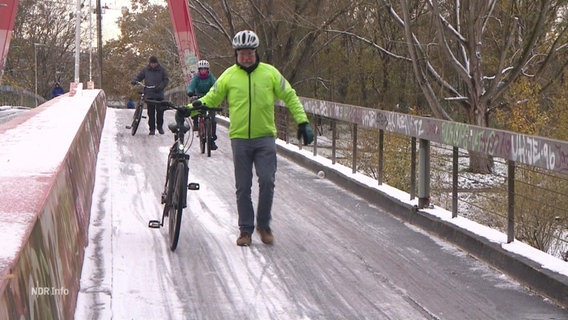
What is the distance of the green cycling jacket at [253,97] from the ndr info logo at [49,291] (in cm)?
327

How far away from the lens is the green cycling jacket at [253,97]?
8602 millimetres

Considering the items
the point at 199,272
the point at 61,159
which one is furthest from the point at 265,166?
the point at 61,159

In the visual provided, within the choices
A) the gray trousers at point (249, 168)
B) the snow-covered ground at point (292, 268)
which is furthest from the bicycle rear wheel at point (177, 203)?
the gray trousers at point (249, 168)

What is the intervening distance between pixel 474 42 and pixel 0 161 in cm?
1974

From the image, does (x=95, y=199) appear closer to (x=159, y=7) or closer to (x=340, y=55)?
(x=340, y=55)

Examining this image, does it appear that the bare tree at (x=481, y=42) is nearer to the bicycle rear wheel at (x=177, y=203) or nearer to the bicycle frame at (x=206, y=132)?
the bicycle frame at (x=206, y=132)

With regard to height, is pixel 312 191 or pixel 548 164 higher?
pixel 548 164

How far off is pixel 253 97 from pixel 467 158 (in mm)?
4660

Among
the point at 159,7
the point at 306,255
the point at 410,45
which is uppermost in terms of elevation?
Answer: the point at 159,7

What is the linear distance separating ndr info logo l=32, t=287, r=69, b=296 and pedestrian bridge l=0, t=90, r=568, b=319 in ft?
0.06

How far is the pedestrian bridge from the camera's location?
5.38m

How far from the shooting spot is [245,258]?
8266 millimetres

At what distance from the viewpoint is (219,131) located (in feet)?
78.2

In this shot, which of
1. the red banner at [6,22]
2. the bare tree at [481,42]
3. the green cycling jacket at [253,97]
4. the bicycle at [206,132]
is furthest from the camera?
the red banner at [6,22]
